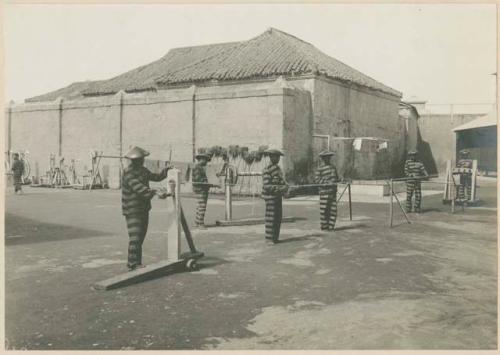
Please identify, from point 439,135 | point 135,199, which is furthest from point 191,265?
point 439,135

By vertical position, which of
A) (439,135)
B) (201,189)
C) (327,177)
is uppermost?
(439,135)

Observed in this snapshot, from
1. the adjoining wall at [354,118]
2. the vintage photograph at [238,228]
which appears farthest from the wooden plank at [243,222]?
the adjoining wall at [354,118]

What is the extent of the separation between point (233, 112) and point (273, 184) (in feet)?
36.1

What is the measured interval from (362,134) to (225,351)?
2222cm

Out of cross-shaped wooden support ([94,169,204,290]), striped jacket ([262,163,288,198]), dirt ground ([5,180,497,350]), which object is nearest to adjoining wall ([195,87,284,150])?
dirt ground ([5,180,497,350])

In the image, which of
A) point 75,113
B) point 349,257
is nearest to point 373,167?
point 75,113

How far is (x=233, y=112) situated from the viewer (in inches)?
Result: 779

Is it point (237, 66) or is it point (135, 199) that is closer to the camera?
point (135, 199)

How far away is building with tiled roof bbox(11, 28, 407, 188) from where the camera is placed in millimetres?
19469

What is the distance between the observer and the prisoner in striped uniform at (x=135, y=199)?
6.67 meters

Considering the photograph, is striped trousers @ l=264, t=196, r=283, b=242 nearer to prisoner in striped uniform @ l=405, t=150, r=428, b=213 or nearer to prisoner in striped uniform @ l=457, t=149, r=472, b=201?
prisoner in striped uniform @ l=405, t=150, r=428, b=213

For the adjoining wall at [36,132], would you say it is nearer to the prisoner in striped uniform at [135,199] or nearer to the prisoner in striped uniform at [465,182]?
the prisoner in striped uniform at [465,182]

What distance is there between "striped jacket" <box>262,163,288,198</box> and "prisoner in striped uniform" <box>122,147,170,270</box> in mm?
2704

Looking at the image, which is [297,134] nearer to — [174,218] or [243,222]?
[243,222]
